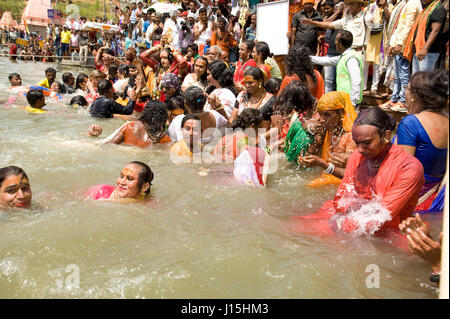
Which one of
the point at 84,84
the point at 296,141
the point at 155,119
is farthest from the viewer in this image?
the point at 84,84

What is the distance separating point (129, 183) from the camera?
4066 mm

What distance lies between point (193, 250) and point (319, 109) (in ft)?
7.52

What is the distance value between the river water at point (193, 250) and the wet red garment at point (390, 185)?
0.25 meters

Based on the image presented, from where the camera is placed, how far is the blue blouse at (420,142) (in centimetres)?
333

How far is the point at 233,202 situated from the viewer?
4.26 m

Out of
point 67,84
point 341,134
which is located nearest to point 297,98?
point 341,134

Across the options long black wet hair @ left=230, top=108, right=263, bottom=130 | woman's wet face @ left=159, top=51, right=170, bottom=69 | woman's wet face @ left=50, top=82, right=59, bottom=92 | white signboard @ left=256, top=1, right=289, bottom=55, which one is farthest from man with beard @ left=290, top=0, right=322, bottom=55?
woman's wet face @ left=50, top=82, right=59, bottom=92

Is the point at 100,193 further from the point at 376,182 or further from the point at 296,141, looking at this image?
the point at 376,182

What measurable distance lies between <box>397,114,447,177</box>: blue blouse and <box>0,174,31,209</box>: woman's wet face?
131 inches

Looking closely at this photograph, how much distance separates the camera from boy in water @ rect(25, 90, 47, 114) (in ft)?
29.2

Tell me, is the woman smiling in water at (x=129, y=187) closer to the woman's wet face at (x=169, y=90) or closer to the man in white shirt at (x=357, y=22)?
the woman's wet face at (x=169, y=90)

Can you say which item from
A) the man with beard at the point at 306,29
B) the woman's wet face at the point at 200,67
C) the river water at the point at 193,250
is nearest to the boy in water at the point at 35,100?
the woman's wet face at the point at 200,67
